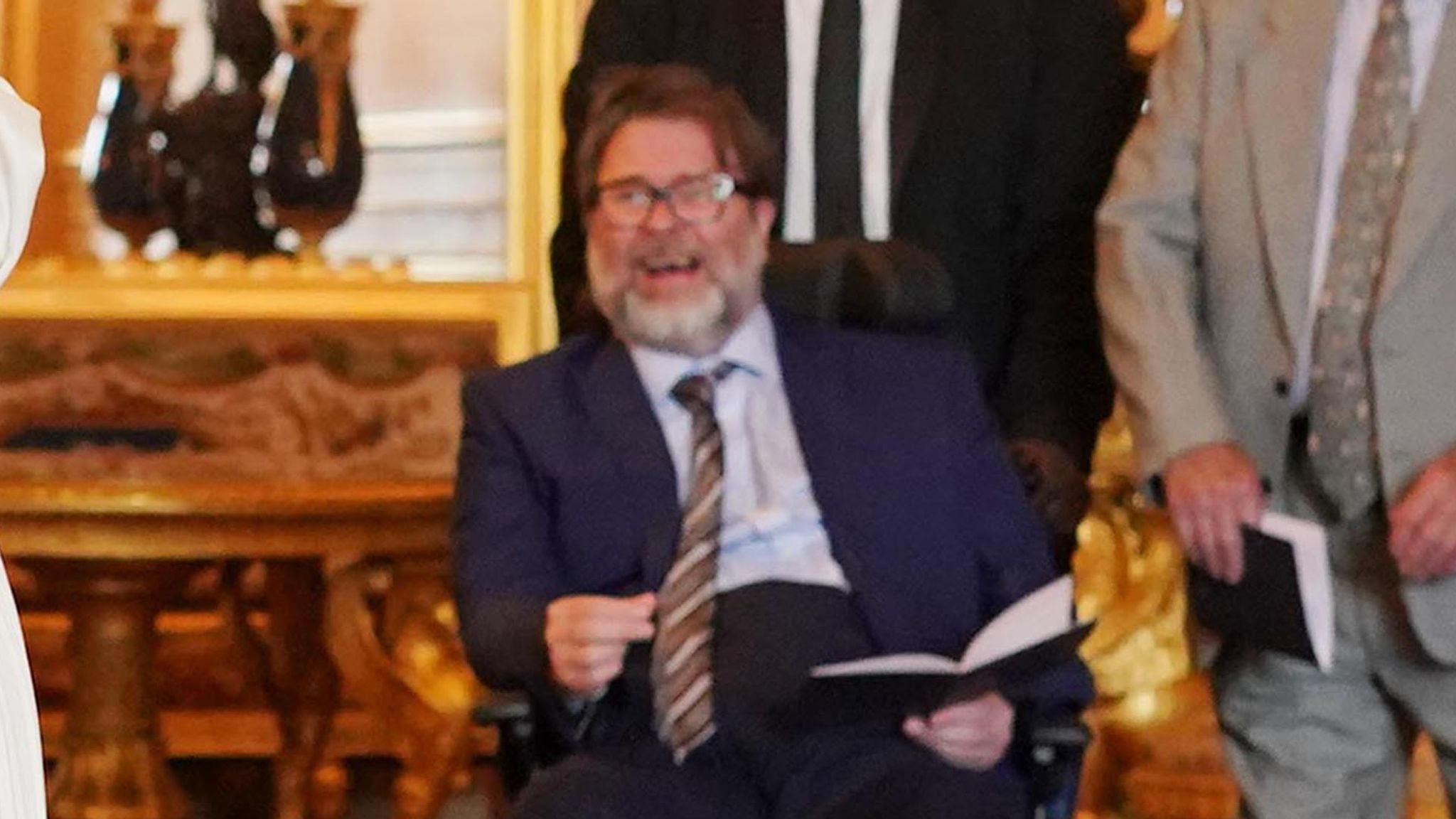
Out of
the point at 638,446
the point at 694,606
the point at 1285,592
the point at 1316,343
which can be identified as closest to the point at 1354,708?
the point at 1285,592

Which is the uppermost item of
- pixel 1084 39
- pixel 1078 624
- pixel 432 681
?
pixel 1084 39

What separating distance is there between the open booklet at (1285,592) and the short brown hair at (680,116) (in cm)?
75

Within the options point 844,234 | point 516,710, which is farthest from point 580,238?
point 516,710

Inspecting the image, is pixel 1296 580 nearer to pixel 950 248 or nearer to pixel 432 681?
pixel 950 248

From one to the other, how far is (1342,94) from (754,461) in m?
0.83

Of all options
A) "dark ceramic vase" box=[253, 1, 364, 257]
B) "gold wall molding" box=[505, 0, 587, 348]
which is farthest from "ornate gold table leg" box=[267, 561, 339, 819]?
"gold wall molding" box=[505, 0, 587, 348]

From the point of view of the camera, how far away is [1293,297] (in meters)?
2.75

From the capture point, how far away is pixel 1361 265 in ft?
8.93

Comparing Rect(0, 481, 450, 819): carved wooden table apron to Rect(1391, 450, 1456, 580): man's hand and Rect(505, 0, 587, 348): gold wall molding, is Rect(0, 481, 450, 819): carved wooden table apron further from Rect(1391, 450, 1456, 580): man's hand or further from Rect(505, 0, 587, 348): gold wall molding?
Rect(1391, 450, 1456, 580): man's hand

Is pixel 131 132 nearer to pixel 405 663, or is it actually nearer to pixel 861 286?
pixel 405 663

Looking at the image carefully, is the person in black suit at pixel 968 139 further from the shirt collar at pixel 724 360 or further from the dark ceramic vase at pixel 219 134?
the dark ceramic vase at pixel 219 134

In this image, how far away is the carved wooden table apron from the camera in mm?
3393

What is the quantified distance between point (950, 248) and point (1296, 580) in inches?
31.9

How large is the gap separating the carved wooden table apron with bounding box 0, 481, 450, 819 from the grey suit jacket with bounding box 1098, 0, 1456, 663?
3.96ft
